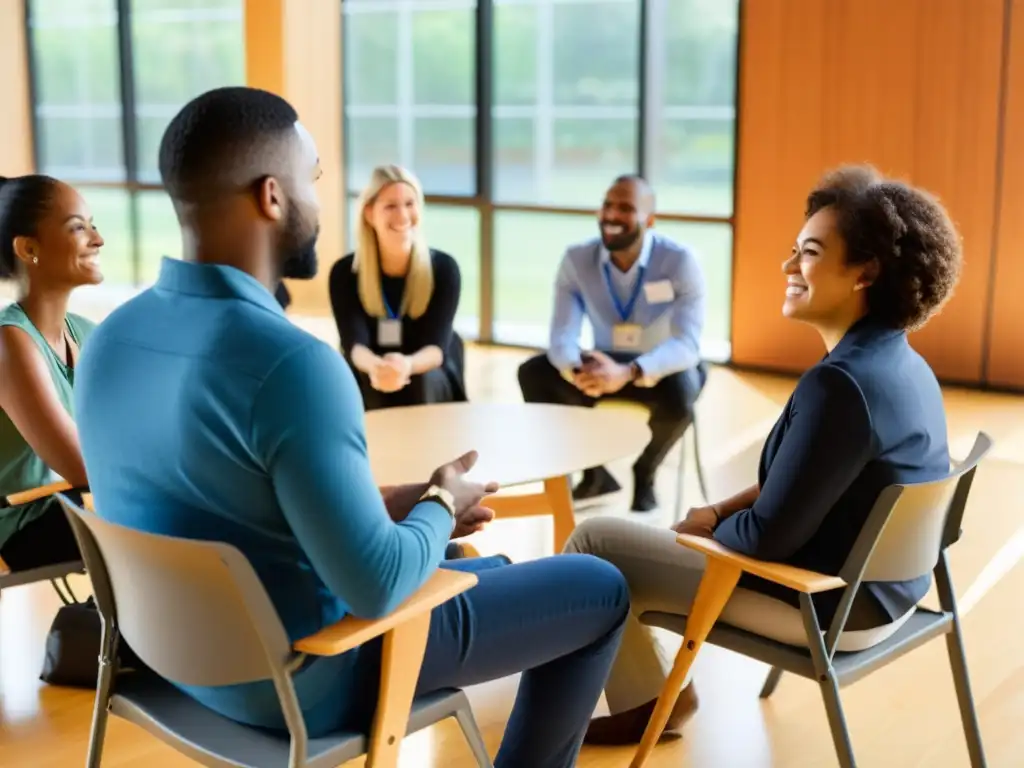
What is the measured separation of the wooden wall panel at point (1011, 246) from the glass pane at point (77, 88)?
23.7 ft

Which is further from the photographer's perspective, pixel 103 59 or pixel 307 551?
pixel 103 59

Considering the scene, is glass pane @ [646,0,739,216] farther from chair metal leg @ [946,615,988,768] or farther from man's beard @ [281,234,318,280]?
man's beard @ [281,234,318,280]

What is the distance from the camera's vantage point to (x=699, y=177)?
7.84m

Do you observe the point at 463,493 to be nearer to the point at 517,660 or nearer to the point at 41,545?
the point at 517,660

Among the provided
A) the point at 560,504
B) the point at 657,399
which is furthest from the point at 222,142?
the point at 657,399

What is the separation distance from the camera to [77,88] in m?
11.3

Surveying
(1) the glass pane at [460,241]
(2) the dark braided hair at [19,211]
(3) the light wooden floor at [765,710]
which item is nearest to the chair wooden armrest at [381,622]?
(3) the light wooden floor at [765,710]

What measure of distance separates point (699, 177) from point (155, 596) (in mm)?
6441

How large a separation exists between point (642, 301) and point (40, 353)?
242cm

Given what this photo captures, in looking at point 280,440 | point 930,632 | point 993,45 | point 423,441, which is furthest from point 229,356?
point 993,45

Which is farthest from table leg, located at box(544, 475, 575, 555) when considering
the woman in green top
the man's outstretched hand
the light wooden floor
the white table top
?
the man's outstretched hand

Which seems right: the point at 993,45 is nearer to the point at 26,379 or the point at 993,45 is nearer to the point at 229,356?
the point at 26,379

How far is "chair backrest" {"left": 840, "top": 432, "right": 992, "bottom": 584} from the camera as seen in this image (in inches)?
85.1

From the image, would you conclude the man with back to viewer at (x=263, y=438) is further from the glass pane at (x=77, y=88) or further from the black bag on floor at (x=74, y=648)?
the glass pane at (x=77, y=88)
